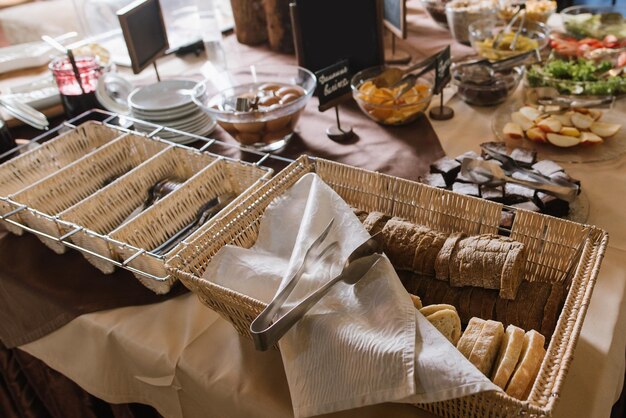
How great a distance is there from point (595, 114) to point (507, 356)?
80cm

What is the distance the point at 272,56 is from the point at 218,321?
113 cm

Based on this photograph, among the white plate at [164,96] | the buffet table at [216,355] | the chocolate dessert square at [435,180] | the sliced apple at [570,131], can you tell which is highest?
the white plate at [164,96]

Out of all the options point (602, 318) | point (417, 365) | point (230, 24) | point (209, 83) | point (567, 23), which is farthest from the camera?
point (230, 24)

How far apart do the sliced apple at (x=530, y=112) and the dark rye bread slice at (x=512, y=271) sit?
58 centimetres

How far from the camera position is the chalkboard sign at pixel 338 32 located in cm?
135

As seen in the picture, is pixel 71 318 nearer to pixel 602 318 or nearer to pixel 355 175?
pixel 355 175

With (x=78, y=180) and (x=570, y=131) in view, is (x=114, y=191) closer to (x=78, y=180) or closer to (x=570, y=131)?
(x=78, y=180)

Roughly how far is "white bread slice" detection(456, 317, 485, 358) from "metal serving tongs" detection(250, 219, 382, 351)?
0.45 ft

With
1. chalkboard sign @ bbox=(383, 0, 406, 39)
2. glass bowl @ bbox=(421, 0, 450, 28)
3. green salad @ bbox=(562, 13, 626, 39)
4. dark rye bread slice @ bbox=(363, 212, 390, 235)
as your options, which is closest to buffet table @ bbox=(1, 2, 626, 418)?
dark rye bread slice @ bbox=(363, 212, 390, 235)

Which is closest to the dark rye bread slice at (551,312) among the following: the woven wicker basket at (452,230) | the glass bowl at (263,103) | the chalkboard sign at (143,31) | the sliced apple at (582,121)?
the woven wicker basket at (452,230)

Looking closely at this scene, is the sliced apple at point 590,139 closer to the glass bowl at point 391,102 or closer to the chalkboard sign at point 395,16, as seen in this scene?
the glass bowl at point 391,102

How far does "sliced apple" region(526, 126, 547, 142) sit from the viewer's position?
1132 mm

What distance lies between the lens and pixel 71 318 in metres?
0.87

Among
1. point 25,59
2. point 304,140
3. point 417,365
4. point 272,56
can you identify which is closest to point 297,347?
point 417,365
